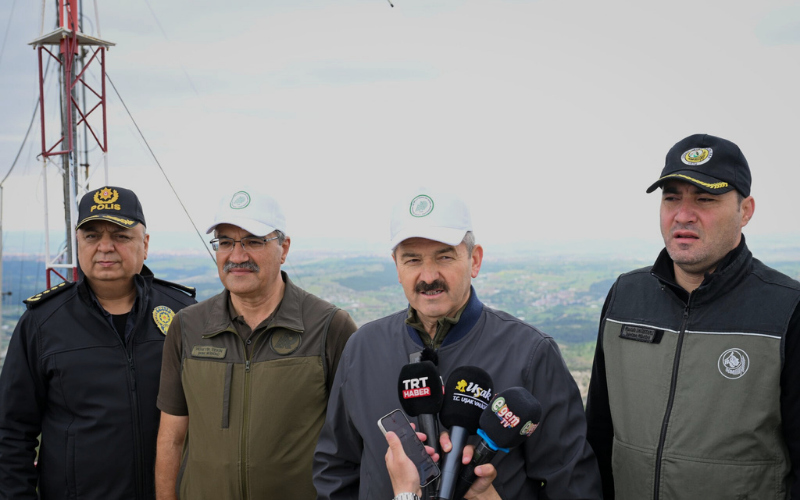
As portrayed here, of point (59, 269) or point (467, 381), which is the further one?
point (59, 269)

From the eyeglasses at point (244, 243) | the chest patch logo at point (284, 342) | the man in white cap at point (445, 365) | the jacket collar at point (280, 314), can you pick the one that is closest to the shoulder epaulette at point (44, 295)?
the jacket collar at point (280, 314)

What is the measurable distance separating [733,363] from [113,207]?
3.51 meters

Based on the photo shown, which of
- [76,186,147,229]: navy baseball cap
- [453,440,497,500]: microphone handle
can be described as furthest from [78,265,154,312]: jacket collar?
[453,440,497,500]: microphone handle

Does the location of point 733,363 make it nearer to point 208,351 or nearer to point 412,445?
point 412,445

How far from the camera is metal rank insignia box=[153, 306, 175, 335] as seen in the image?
4062 millimetres

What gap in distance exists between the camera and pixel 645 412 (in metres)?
2.93

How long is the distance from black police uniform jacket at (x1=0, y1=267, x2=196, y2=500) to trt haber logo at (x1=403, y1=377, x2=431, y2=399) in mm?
2170

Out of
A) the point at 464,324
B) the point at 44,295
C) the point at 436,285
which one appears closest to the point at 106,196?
the point at 44,295

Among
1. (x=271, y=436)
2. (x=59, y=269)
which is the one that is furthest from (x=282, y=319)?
(x=59, y=269)

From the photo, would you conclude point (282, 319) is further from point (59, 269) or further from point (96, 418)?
point (59, 269)

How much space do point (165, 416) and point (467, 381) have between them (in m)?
2.16

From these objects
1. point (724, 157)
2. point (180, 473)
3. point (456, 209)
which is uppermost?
point (724, 157)

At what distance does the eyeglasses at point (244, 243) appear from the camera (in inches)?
143

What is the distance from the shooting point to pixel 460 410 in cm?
229
